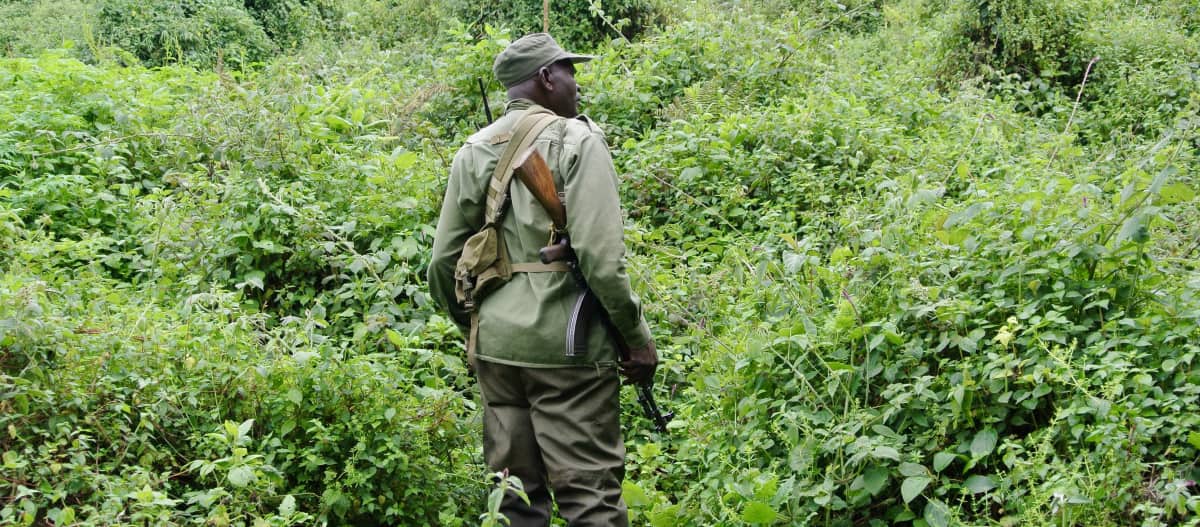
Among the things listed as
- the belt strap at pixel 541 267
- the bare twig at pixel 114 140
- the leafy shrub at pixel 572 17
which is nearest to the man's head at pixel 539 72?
the belt strap at pixel 541 267

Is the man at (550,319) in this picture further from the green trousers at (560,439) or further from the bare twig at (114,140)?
the bare twig at (114,140)

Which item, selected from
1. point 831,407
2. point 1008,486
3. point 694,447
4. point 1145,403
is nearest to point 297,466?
point 694,447

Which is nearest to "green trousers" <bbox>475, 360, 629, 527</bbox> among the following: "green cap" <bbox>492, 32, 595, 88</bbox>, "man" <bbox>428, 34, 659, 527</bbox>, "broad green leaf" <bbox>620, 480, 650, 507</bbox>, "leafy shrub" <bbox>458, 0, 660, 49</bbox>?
"man" <bbox>428, 34, 659, 527</bbox>

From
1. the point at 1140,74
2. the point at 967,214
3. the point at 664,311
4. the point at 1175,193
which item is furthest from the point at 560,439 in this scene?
the point at 1140,74

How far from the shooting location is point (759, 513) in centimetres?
325

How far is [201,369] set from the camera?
12.2 ft

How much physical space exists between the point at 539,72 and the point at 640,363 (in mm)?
1075

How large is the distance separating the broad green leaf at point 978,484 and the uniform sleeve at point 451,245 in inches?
72.0

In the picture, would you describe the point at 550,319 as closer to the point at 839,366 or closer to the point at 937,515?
the point at 839,366

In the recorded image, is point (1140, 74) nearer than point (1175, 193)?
No

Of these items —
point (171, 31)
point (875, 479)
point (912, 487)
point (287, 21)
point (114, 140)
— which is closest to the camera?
point (912, 487)

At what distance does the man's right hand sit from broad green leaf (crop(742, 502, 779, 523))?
0.57m

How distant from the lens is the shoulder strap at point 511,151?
3.26m

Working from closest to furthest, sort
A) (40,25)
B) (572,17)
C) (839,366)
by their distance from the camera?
1. (839,366)
2. (572,17)
3. (40,25)
